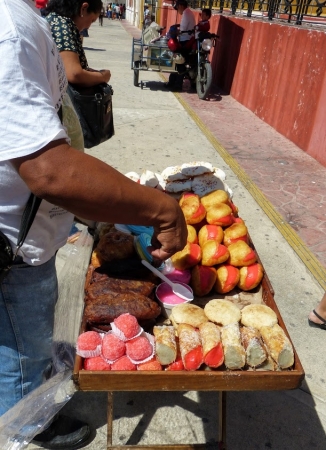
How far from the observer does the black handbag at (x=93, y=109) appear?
2730 mm

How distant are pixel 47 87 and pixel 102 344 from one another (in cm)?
94

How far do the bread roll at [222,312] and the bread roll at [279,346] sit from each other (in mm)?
142

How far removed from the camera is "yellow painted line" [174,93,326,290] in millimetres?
3801

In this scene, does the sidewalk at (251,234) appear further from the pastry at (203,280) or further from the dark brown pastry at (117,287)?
the dark brown pastry at (117,287)

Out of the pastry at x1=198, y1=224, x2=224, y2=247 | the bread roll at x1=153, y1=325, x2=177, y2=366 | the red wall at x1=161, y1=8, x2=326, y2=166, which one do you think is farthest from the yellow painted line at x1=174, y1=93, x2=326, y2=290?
the bread roll at x1=153, y1=325, x2=177, y2=366

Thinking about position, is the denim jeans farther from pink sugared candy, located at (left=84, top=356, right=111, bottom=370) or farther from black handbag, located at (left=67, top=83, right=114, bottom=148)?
black handbag, located at (left=67, top=83, right=114, bottom=148)

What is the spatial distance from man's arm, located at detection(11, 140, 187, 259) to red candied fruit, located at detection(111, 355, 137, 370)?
0.54 metres

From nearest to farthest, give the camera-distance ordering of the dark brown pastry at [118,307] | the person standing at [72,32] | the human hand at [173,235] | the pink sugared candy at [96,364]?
the human hand at [173,235] → the pink sugared candy at [96,364] → the dark brown pastry at [118,307] → the person standing at [72,32]

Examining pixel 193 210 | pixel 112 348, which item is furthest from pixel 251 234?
pixel 112 348

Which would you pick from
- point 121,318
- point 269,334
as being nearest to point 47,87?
point 121,318

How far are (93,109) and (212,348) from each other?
6.06 feet

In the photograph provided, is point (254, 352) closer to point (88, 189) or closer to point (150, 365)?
point (150, 365)

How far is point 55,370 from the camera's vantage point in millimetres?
1980

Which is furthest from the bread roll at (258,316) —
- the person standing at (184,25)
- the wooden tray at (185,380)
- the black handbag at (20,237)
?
the person standing at (184,25)
